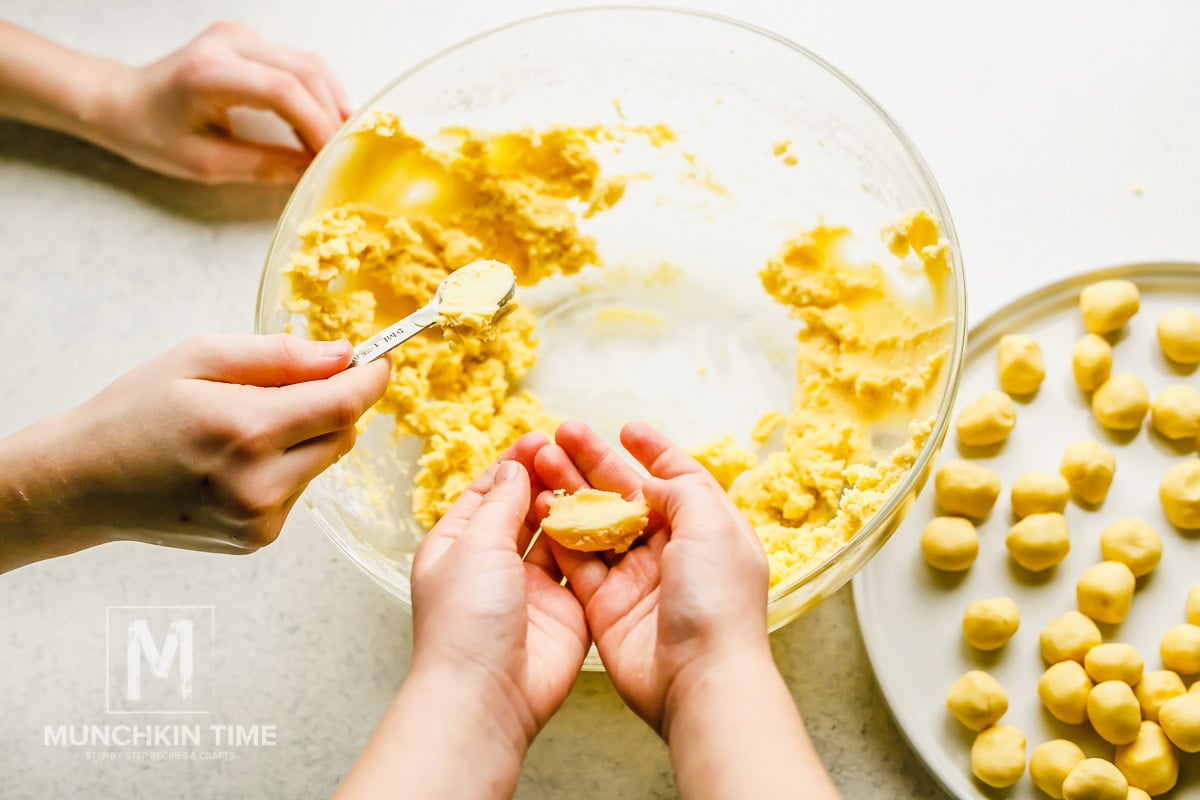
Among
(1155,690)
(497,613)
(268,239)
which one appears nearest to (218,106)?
(268,239)

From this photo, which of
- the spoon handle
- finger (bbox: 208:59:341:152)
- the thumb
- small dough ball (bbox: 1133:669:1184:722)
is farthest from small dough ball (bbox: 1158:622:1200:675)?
finger (bbox: 208:59:341:152)

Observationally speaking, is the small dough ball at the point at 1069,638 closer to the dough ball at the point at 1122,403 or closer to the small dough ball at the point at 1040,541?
the small dough ball at the point at 1040,541

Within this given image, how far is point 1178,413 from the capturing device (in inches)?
47.6

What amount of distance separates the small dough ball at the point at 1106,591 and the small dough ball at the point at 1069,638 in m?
0.02

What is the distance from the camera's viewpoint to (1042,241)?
135 cm

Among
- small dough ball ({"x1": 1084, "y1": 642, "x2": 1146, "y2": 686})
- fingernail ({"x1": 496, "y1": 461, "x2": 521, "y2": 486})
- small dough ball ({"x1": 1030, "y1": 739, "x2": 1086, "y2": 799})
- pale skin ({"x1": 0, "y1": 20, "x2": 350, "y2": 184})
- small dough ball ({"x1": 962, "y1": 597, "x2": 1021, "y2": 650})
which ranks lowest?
small dough ball ({"x1": 1030, "y1": 739, "x2": 1086, "y2": 799})

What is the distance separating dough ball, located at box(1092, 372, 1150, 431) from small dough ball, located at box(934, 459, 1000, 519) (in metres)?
0.16

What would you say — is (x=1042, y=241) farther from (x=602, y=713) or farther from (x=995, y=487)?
(x=602, y=713)

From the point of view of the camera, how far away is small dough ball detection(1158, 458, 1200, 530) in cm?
118

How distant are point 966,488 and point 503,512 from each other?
0.59 meters

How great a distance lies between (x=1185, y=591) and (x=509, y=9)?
1.23 m

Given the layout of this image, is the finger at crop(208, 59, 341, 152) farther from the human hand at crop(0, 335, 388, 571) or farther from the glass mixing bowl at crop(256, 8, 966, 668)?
the human hand at crop(0, 335, 388, 571)

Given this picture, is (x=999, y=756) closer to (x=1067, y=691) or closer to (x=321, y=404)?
(x=1067, y=691)

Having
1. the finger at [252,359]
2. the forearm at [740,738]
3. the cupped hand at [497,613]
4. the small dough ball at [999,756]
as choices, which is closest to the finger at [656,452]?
the cupped hand at [497,613]
